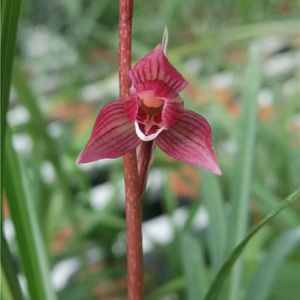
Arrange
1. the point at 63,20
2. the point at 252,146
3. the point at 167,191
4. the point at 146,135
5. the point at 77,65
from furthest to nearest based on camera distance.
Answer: the point at 63,20 < the point at 77,65 < the point at 167,191 < the point at 252,146 < the point at 146,135

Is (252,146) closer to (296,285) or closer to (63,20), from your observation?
(296,285)

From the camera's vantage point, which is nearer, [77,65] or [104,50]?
[77,65]

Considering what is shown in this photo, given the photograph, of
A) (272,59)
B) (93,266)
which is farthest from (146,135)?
(272,59)

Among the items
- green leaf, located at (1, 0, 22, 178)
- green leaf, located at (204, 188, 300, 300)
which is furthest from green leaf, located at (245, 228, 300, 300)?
green leaf, located at (1, 0, 22, 178)

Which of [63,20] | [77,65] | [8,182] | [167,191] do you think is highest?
[63,20]

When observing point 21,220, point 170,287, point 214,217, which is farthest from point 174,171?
point 21,220

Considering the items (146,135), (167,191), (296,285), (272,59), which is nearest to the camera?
(146,135)

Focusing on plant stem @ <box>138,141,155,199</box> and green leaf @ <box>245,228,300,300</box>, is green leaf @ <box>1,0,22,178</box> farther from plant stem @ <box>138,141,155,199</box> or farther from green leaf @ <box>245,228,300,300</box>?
green leaf @ <box>245,228,300,300</box>
